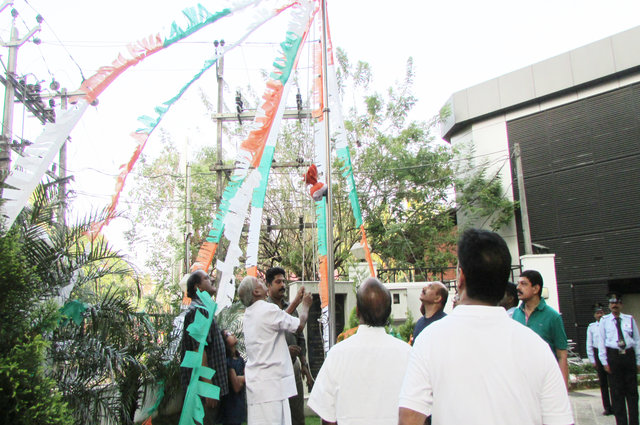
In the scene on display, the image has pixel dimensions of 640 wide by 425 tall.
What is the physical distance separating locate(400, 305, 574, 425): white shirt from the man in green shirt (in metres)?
2.33

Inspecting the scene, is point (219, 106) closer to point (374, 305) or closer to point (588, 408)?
point (588, 408)

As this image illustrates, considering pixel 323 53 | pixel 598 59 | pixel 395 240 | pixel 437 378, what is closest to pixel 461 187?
pixel 395 240

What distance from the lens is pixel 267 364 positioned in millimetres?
3936

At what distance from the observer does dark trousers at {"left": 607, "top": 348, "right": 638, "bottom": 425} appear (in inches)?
231

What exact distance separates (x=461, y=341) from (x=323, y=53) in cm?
409

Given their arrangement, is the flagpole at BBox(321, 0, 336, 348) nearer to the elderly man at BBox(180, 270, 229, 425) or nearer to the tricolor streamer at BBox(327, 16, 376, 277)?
the tricolor streamer at BBox(327, 16, 376, 277)

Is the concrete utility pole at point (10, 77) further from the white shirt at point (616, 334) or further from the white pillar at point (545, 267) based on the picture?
the white pillar at point (545, 267)

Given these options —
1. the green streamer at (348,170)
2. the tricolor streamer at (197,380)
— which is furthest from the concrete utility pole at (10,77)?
the tricolor streamer at (197,380)

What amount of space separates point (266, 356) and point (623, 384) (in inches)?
190

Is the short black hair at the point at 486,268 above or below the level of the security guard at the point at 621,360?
above

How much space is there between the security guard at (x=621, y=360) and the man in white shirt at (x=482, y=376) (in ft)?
17.4

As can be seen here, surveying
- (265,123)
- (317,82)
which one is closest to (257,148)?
(265,123)

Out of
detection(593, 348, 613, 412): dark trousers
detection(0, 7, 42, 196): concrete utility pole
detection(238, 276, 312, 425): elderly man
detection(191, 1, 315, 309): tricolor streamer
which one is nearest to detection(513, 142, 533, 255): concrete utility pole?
detection(593, 348, 613, 412): dark trousers

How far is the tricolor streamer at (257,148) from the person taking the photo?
464 cm
